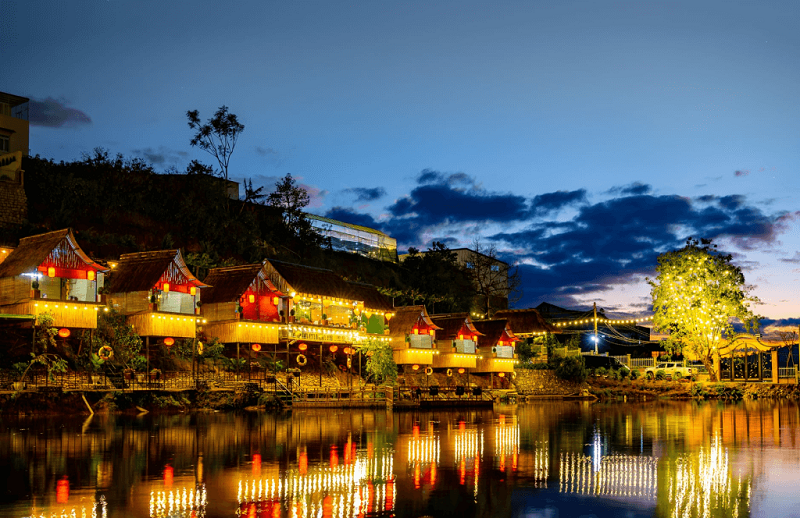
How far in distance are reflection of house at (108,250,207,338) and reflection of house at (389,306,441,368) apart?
17172 millimetres

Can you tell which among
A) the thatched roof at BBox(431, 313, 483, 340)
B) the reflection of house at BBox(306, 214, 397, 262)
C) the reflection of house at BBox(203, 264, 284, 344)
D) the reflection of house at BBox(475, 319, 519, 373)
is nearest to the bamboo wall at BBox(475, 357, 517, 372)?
the reflection of house at BBox(475, 319, 519, 373)

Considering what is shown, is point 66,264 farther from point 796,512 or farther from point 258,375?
point 796,512

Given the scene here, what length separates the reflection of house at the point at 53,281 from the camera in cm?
3447

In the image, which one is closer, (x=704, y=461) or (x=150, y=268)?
(x=704, y=461)

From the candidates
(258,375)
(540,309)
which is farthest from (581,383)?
(258,375)

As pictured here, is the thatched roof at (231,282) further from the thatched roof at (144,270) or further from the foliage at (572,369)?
the foliage at (572,369)

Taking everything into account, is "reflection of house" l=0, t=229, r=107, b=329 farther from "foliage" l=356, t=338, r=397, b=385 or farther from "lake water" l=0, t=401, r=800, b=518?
"foliage" l=356, t=338, r=397, b=385

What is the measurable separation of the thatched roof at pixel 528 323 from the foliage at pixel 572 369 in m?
6.23

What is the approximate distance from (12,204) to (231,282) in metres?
16.4

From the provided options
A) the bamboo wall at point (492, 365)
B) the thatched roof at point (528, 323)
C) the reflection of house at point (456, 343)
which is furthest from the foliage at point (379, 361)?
the thatched roof at point (528, 323)

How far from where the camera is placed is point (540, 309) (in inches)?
3391

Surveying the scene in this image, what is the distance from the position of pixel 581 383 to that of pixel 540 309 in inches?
906

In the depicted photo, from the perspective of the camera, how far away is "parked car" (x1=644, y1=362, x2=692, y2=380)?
62559 millimetres

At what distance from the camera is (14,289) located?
34969 mm
